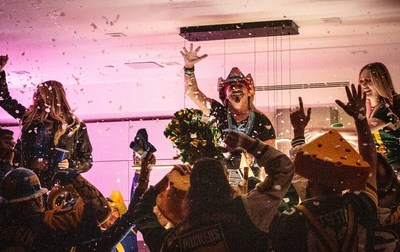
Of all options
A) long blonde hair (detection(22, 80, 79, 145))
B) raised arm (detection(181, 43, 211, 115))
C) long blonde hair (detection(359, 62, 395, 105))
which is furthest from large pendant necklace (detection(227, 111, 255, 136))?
long blonde hair (detection(22, 80, 79, 145))

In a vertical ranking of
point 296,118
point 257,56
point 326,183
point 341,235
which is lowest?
point 341,235

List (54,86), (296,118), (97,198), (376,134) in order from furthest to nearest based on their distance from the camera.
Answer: (54,86), (376,134), (97,198), (296,118)

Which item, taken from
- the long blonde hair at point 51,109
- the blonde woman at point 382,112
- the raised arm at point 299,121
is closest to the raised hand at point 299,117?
the raised arm at point 299,121

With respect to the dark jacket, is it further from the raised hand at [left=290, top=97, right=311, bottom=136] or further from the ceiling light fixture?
the raised hand at [left=290, top=97, right=311, bottom=136]

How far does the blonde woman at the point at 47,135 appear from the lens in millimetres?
6648

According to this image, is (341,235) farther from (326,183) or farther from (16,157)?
(16,157)

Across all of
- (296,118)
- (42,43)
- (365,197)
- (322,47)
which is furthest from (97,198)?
(322,47)

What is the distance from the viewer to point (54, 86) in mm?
6504

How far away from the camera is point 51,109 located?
6.58 m

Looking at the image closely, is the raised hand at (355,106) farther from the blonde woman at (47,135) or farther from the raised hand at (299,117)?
the blonde woman at (47,135)

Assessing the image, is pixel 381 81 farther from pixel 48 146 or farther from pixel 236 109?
pixel 48 146

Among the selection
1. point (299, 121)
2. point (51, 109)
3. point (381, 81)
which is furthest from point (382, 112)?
point (51, 109)

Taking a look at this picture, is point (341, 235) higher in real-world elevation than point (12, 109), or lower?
lower

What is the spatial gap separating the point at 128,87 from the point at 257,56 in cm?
242
